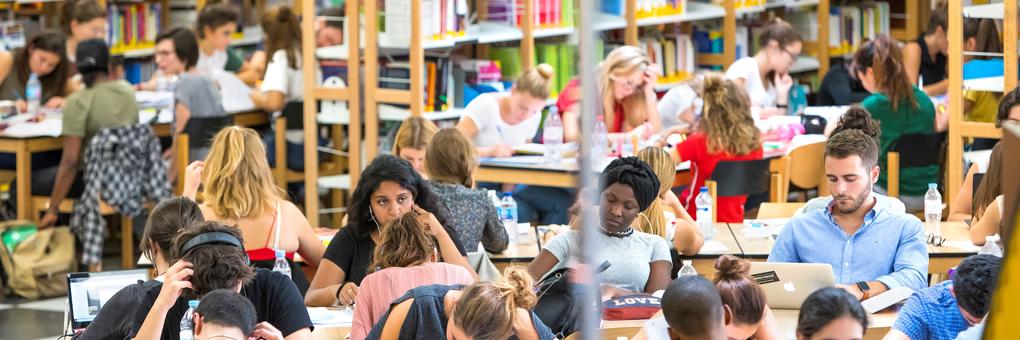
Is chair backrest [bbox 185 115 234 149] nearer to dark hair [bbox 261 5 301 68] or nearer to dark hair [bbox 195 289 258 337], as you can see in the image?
dark hair [bbox 261 5 301 68]

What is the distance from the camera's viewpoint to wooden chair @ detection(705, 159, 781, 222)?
6.10 metres

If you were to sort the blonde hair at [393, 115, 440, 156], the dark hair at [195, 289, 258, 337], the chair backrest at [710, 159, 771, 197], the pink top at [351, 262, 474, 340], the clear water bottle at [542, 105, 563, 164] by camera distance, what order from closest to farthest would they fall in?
the dark hair at [195, 289, 258, 337], the pink top at [351, 262, 474, 340], the blonde hair at [393, 115, 440, 156], the chair backrest at [710, 159, 771, 197], the clear water bottle at [542, 105, 563, 164]

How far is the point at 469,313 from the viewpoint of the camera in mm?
3031

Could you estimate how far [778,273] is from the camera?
389 centimetres

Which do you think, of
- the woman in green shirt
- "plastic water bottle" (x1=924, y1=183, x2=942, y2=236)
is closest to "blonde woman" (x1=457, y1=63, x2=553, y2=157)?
the woman in green shirt

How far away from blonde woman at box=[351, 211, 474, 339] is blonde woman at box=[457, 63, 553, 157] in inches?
123

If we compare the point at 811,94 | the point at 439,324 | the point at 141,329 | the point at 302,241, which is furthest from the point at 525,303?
the point at 811,94

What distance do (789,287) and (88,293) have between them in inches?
76.4

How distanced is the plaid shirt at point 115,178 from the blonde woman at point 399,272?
3413 mm

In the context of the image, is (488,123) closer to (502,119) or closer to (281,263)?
(502,119)

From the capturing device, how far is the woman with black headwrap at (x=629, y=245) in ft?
13.1

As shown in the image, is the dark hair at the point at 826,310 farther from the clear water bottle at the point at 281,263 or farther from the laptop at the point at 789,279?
the clear water bottle at the point at 281,263

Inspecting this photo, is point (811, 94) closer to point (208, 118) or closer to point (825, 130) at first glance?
point (825, 130)

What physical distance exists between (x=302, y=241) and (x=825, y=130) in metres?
3.56
